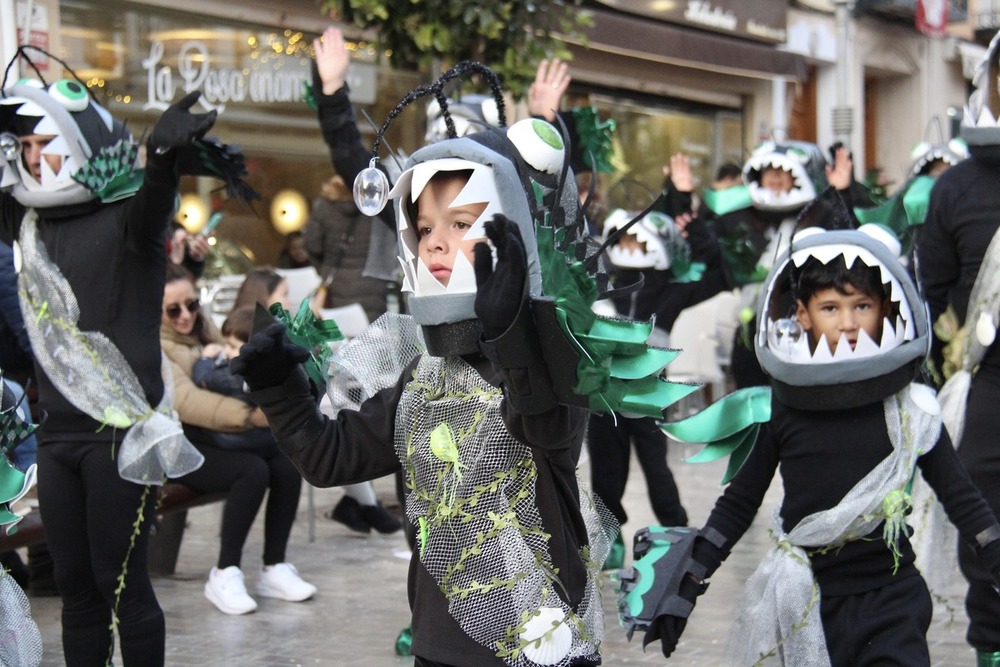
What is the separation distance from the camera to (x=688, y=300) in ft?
24.9

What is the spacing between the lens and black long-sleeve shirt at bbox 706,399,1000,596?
371 cm

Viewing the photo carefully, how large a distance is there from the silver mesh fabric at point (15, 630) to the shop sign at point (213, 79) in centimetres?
657

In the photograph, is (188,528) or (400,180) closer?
(400,180)

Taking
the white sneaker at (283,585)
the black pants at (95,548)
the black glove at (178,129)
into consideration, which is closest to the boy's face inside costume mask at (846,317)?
the black glove at (178,129)

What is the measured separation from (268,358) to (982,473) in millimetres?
2519

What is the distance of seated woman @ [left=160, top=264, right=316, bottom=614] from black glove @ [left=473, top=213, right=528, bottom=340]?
4101mm

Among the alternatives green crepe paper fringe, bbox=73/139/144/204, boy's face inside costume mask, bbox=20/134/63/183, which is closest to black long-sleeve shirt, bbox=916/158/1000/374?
green crepe paper fringe, bbox=73/139/144/204

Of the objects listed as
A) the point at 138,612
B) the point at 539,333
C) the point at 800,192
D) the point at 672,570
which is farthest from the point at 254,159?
the point at 539,333

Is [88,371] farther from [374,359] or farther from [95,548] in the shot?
[374,359]

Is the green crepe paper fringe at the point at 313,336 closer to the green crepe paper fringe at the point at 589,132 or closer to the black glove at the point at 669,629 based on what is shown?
the black glove at the point at 669,629

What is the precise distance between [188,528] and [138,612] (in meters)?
3.73

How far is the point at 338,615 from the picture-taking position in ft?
20.0

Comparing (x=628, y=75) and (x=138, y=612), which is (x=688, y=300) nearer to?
(x=138, y=612)

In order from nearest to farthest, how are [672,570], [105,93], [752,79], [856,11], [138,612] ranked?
[672,570] < [138,612] < [105,93] < [752,79] < [856,11]
